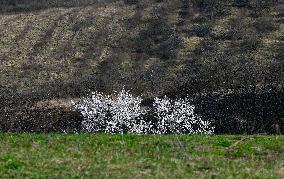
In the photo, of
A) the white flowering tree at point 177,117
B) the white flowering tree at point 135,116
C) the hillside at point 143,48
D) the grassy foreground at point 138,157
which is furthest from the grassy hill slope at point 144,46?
the grassy foreground at point 138,157

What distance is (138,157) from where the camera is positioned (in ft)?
67.8

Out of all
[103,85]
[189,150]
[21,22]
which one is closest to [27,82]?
[103,85]

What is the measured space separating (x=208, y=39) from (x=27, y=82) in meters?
54.2

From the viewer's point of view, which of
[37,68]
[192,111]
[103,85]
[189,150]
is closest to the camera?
[189,150]

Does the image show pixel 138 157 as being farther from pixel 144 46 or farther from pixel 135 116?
pixel 144 46

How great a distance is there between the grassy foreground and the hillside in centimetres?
10300

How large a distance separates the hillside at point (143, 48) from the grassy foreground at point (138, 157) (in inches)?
4055

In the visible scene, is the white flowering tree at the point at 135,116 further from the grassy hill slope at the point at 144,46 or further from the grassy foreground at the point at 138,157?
the grassy foreground at the point at 138,157

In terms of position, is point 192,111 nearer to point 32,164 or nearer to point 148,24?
point 148,24

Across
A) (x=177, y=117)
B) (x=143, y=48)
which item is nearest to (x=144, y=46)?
(x=143, y=48)

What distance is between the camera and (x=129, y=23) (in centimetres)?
17888

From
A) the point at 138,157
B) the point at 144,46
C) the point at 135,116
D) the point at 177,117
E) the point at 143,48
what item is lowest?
the point at 177,117

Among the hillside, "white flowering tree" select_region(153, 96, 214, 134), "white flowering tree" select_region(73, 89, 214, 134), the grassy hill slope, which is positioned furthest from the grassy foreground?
the grassy hill slope

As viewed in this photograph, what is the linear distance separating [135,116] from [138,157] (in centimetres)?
9983
